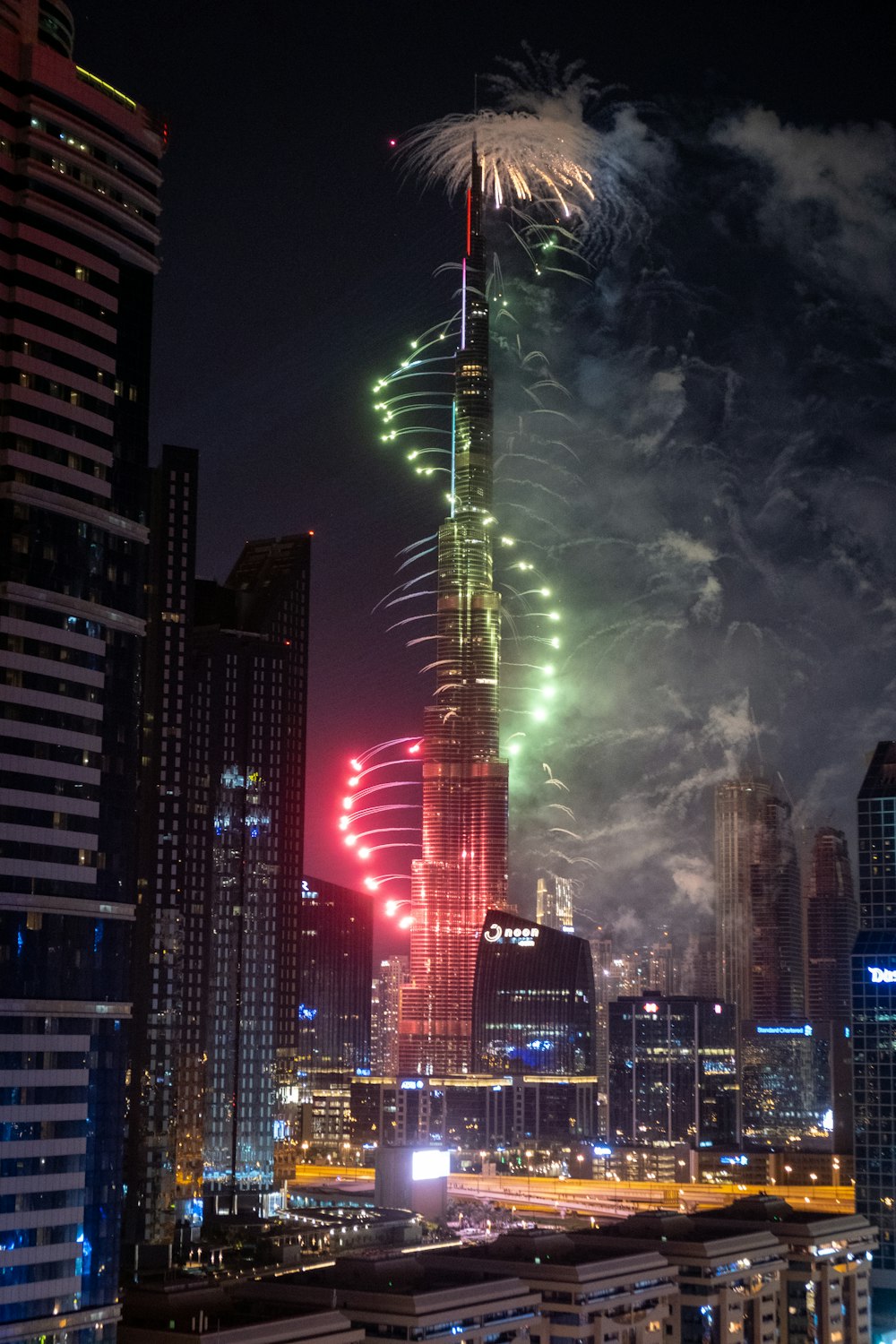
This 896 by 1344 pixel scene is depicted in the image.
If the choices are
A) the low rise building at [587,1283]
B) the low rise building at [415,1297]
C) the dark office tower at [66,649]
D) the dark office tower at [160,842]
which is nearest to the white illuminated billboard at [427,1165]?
the dark office tower at [160,842]

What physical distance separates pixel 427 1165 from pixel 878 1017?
54.5m

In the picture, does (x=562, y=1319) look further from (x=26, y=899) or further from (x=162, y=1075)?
(x=162, y=1075)

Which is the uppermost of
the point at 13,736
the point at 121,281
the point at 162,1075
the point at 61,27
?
the point at 61,27

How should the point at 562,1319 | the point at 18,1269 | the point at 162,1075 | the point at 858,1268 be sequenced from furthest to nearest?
the point at 162,1075 < the point at 858,1268 < the point at 562,1319 < the point at 18,1269

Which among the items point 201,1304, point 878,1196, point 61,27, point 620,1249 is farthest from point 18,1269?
point 878,1196

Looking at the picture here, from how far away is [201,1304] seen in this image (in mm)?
92750

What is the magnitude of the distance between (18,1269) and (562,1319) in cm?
3737

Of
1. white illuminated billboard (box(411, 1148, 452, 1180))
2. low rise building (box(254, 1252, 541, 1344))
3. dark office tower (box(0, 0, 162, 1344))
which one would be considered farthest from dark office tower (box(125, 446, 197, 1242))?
dark office tower (box(0, 0, 162, 1344))

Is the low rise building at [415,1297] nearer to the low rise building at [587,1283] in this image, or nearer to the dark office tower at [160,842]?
the low rise building at [587,1283]

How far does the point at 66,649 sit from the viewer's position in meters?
88.3

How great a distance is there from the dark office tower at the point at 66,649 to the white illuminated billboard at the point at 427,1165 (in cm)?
11024

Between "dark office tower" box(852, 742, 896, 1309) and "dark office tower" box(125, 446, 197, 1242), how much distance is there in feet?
211

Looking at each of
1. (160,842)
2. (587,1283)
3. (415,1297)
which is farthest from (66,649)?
(160,842)

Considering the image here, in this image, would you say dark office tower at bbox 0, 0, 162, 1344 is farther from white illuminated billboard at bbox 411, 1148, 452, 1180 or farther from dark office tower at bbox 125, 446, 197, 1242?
white illuminated billboard at bbox 411, 1148, 452, 1180
